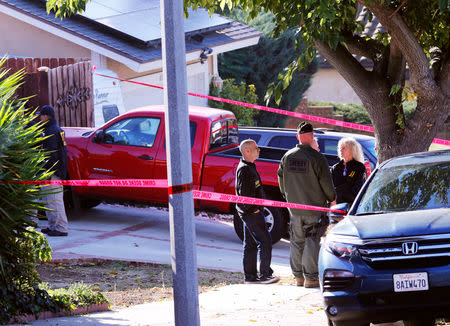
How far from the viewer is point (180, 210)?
5.73 metres

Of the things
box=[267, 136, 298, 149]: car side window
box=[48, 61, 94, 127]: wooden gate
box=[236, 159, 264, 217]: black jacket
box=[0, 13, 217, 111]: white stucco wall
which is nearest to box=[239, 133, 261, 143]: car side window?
box=[267, 136, 298, 149]: car side window

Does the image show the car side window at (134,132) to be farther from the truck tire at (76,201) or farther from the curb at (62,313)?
the curb at (62,313)

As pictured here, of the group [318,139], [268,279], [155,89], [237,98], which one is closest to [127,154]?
[318,139]

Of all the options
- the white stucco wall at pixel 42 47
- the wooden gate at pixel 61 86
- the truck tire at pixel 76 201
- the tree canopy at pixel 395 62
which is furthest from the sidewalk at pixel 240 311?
the white stucco wall at pixel 42 47

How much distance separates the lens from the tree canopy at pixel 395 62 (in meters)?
9.09

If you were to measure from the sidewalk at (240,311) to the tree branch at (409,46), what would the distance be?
276 centimetres

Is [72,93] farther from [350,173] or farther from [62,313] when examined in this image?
[62,313]

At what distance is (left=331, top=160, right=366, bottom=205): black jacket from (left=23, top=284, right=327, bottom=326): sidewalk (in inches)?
53.1

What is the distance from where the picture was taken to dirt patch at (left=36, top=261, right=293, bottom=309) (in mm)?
9047

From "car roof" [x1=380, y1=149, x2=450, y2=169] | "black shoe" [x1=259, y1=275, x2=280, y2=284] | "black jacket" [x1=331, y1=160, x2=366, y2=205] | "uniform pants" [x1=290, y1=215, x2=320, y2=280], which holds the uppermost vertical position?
"car roof" [x1=380, y1=149, x2=450, y2=169]

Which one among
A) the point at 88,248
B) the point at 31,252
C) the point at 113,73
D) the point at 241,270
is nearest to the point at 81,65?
the point at 113,73

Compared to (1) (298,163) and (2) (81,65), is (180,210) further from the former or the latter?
(2) (81,65)

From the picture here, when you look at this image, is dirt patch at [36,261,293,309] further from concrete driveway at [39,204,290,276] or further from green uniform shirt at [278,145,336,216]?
green uniform shirt at [278,145,336,216]

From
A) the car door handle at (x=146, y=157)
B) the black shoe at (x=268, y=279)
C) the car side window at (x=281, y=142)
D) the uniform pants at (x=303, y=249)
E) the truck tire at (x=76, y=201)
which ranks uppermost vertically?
the car side window at (x=281, y=142)
